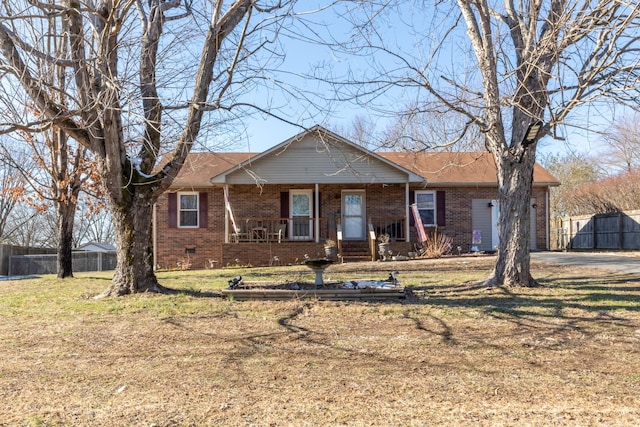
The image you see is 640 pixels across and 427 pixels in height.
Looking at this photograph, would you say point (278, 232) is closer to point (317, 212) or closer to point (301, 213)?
point (301, 213)

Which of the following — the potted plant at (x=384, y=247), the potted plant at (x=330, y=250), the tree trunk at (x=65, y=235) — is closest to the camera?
the tree trunk at (x=65, y=235)

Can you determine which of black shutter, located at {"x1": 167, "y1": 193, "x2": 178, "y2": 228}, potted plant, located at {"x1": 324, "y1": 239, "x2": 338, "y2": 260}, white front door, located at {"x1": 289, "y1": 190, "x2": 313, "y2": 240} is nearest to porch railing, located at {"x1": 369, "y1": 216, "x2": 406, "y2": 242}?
potted plant, located at {"x1": 324, "y1": 239, "x2": 338, "y2": 260}

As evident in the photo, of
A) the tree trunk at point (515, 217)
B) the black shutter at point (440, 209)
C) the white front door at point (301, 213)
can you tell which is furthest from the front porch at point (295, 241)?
the tree trunk at point (515, 217)

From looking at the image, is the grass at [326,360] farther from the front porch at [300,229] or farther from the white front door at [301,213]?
the white front door at [301,213]

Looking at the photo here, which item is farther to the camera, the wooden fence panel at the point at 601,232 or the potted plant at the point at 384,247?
the wooden fence panel at the point at 601,232

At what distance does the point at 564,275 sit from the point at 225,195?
11.3 meters

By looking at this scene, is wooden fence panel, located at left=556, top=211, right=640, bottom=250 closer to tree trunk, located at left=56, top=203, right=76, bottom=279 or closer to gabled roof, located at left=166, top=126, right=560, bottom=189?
gabled roof, located at left=166, top=126, right=560, bottom=189

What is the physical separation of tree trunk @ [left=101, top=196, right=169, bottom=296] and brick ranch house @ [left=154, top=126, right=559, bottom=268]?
9.02 meters

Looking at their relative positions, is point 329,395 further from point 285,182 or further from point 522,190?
point 285,182

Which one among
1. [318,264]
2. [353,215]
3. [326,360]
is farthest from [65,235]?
[326,360]

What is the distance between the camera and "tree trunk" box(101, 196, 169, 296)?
28.6 feet

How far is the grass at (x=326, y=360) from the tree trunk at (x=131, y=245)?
1.72 feet

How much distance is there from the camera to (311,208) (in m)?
19.7

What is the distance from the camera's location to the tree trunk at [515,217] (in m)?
8.93
